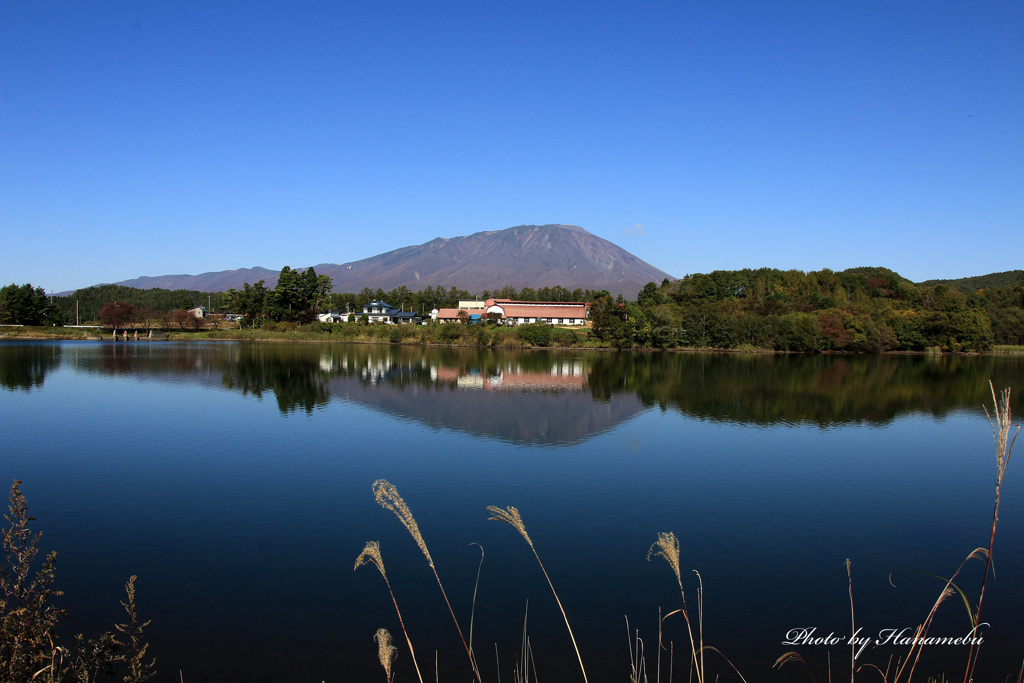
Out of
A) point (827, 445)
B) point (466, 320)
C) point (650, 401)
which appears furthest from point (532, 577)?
point (466, 320)

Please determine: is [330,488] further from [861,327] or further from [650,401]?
[861,327]

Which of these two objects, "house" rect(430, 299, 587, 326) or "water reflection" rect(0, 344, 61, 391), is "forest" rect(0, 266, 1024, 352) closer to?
"house" rect(430, 299, 587, 326)

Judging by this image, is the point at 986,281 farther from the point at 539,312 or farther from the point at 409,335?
the point at 409,335

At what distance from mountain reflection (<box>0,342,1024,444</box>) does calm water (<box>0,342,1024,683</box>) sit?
1.04 ft

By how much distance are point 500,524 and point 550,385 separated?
1788cm

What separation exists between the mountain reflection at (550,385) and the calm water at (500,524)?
32 cm

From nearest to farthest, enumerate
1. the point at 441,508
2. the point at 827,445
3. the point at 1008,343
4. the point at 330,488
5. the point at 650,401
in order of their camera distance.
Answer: the point at 441,508, the point at 330,488, the point at 827,445, the point at 650,401, the point at 1008,343

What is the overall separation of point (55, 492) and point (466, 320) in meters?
55.0

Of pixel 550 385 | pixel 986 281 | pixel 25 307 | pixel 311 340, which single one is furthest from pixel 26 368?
pixel 986 281

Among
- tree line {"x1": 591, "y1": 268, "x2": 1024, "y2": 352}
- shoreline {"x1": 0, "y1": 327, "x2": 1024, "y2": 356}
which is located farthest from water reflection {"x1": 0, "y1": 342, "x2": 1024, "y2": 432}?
tree line {"x1": 591, "y1": 268, "x2": 1024, "y2": 352}

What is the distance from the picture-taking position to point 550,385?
2695 centimetres

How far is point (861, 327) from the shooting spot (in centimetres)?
5834

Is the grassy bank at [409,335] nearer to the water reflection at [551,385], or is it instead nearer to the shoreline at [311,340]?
the shoreline at [311,340]

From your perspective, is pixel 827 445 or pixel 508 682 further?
pixel 827 445
